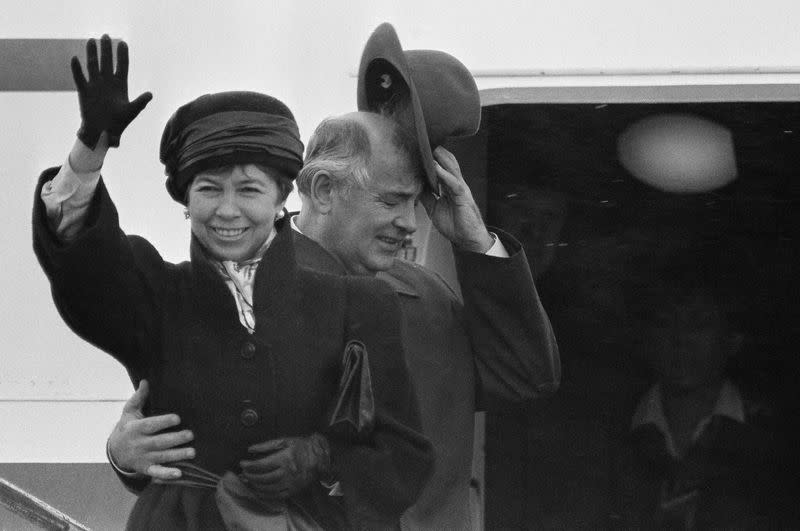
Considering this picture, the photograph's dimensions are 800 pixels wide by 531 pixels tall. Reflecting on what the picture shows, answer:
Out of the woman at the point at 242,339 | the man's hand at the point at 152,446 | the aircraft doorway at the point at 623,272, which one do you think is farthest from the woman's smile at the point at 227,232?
the aircraft doorway at the point at 623,272

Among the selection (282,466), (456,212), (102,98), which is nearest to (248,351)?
(282,466)

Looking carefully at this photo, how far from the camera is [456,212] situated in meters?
2.28

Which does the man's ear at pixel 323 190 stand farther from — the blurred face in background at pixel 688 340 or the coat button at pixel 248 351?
the blurred face in background at pixel 688 340

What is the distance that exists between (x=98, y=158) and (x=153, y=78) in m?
0.97

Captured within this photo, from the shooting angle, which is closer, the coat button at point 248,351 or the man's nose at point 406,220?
the coat button at point 248,351

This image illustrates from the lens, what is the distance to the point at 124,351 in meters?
1.90

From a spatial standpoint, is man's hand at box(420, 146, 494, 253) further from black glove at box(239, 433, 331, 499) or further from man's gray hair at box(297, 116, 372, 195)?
black glove at box(239, 433, 331, 499)

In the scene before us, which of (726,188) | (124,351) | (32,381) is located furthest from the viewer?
(726,188)

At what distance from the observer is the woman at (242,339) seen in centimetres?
189

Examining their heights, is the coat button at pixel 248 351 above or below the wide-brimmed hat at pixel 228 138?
below

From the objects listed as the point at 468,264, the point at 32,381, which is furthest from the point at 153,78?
the point at 468,264

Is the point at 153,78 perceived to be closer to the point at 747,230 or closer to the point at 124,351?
the point at 124,351

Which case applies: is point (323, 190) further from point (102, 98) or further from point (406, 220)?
point (102, 98)

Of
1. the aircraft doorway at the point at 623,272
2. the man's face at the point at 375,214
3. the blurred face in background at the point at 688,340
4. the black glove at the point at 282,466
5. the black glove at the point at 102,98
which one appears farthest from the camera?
the blurred face in background at the point at 688,340
